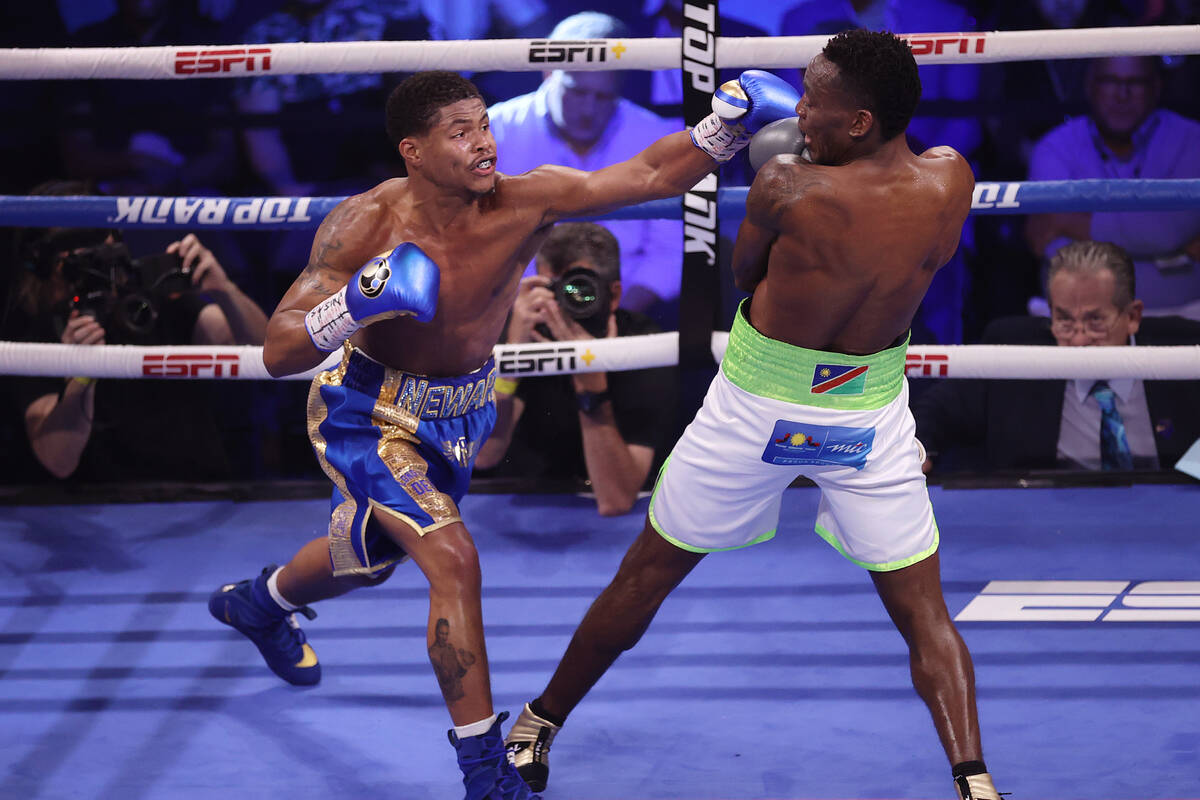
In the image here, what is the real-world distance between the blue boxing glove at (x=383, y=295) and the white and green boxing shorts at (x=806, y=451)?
54cm

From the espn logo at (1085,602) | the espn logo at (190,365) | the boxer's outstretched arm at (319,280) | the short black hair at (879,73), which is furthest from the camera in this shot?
the espn logo at (190,365)

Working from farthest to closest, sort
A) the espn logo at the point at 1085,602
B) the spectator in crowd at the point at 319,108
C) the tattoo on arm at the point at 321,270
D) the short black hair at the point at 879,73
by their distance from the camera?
the spectator in crowd at the point at 319,108, the espn logo at the point at 1085,602, the tattoo on arm at the point at 321,270, the short black hair at the point at 879,73

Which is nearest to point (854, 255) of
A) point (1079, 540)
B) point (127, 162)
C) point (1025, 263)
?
point (1079, 540)

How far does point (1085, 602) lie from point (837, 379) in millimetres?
1321

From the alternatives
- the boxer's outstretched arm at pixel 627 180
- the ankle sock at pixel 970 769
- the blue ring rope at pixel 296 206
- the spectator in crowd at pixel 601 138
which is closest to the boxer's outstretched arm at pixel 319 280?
the boxer's outstretched arm at pixel 627 180

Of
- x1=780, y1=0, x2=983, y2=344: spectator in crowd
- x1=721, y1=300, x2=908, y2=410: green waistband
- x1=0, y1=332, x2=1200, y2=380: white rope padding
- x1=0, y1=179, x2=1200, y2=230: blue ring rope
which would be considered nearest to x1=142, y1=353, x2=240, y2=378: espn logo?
x1=0, y1=332, x2=1200, y2=380: white rope padding

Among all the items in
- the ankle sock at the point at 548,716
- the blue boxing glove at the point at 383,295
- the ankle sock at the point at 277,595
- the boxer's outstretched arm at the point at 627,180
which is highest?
the boxer's outstretched arm at the point at 627,180

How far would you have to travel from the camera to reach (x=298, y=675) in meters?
2.84

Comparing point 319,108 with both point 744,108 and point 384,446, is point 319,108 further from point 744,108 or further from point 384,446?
point 744,108

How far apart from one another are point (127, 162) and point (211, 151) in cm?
26

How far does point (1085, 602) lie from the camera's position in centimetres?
312

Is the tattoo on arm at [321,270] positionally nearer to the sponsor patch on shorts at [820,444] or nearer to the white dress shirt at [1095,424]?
the sponsor patch on shorts at [820,444]

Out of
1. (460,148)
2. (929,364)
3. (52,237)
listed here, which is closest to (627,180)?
(460,148)

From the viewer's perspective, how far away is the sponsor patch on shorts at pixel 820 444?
2201 mm
